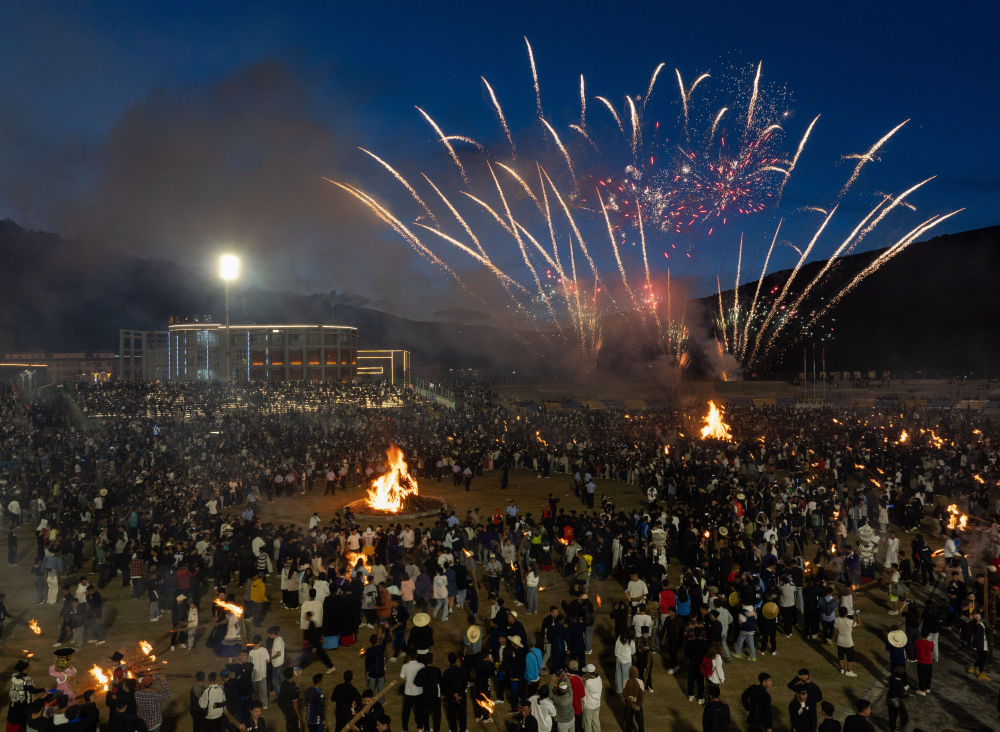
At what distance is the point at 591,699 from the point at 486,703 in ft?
5.45

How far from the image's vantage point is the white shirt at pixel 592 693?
823 cm

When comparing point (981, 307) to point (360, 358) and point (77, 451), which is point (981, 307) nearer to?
point (360, 358)

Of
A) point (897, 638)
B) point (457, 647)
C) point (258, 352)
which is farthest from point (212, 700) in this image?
point (258, 352)

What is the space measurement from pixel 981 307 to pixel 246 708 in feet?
386

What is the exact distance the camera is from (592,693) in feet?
27.0

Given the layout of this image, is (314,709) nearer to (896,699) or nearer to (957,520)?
(896,699)

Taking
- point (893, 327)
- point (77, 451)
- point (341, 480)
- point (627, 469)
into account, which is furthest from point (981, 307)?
point (77, 451)

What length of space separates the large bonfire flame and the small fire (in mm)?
13051

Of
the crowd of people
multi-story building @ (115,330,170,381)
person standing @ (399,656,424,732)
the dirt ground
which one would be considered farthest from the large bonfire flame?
multi-story building @ (115,330,170,381)

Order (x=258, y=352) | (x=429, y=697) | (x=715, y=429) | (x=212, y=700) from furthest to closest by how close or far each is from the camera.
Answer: (x=258, y=352), (x=715, y=429), (x=429, y=697), (x=212, y=700)

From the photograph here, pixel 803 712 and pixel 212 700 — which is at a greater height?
pixel 212 700

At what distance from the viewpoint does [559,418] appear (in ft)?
146

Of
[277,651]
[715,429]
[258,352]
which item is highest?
[258,352]

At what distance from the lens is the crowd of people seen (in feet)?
28.4
